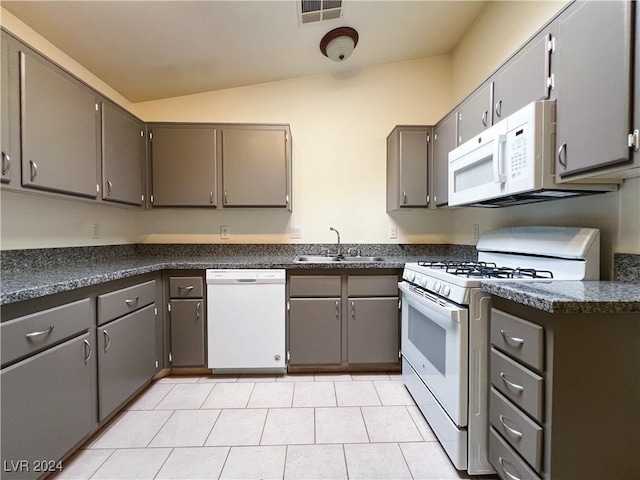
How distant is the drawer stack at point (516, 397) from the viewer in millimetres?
952

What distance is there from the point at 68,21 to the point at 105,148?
0.72m

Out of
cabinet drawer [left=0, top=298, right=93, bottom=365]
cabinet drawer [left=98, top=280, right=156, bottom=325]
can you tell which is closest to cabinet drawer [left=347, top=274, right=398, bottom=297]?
cabinet drawer [left=98, top=280, right=156, bottom=325]

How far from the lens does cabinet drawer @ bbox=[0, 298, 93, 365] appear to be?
1.05m

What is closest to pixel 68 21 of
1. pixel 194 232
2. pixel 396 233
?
pixel 194 232

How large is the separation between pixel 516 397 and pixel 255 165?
2.23m

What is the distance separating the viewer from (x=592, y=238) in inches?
50.6

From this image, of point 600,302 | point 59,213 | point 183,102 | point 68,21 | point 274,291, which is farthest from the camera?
point 183,102

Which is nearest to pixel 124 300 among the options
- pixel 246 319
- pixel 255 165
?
A: pixel 246 319

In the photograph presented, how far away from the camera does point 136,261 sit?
7.34 feet

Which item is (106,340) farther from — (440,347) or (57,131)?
(440,347)

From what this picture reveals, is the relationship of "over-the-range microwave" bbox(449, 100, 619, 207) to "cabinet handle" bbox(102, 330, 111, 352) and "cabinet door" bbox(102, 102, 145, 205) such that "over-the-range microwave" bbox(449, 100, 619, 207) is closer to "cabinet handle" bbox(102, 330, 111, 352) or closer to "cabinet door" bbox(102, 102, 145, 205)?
"cabinet handle" bbox(102, 330, 111, 352)

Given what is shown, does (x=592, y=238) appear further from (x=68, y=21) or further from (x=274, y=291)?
(x=68, y=21)

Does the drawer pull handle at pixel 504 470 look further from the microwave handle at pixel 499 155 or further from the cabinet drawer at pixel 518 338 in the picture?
the microwave handle at pixel 499 155

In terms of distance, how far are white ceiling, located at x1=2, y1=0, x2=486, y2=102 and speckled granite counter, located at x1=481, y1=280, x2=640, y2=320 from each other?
203 centimetres
